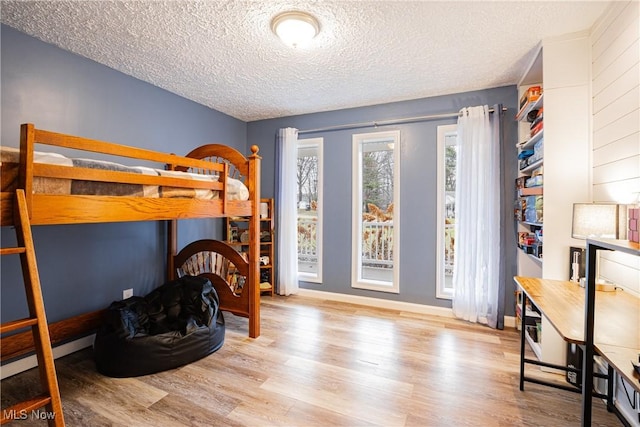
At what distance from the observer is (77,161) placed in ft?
5.23

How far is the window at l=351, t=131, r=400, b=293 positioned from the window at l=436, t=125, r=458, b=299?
1.53 ft

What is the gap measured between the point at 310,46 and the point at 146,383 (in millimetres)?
2744

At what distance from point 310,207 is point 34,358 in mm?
3160

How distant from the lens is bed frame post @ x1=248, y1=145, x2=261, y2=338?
2701 millimetres

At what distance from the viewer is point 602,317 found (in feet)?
4.26

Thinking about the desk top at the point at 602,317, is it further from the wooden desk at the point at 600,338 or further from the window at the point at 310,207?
the window at the point at 310,207

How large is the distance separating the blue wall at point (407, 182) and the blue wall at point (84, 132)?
158 cm

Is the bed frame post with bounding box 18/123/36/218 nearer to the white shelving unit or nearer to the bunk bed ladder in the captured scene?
the bunk bed ladder

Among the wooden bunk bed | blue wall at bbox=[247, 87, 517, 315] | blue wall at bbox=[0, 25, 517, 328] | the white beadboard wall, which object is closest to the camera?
the wooden bunk bed

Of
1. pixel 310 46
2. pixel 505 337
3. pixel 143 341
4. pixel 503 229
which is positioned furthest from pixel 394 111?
pixel 143 341

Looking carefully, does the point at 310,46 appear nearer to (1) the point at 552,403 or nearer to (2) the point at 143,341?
(2) the point at 143,341

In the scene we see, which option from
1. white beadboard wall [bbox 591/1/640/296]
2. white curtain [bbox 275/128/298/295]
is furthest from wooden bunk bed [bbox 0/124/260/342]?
white beadboard wall [bbox 591/1/640/296]

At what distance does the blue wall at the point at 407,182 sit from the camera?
3.09 meters

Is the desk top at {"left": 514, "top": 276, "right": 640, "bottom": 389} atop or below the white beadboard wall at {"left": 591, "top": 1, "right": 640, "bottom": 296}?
below
